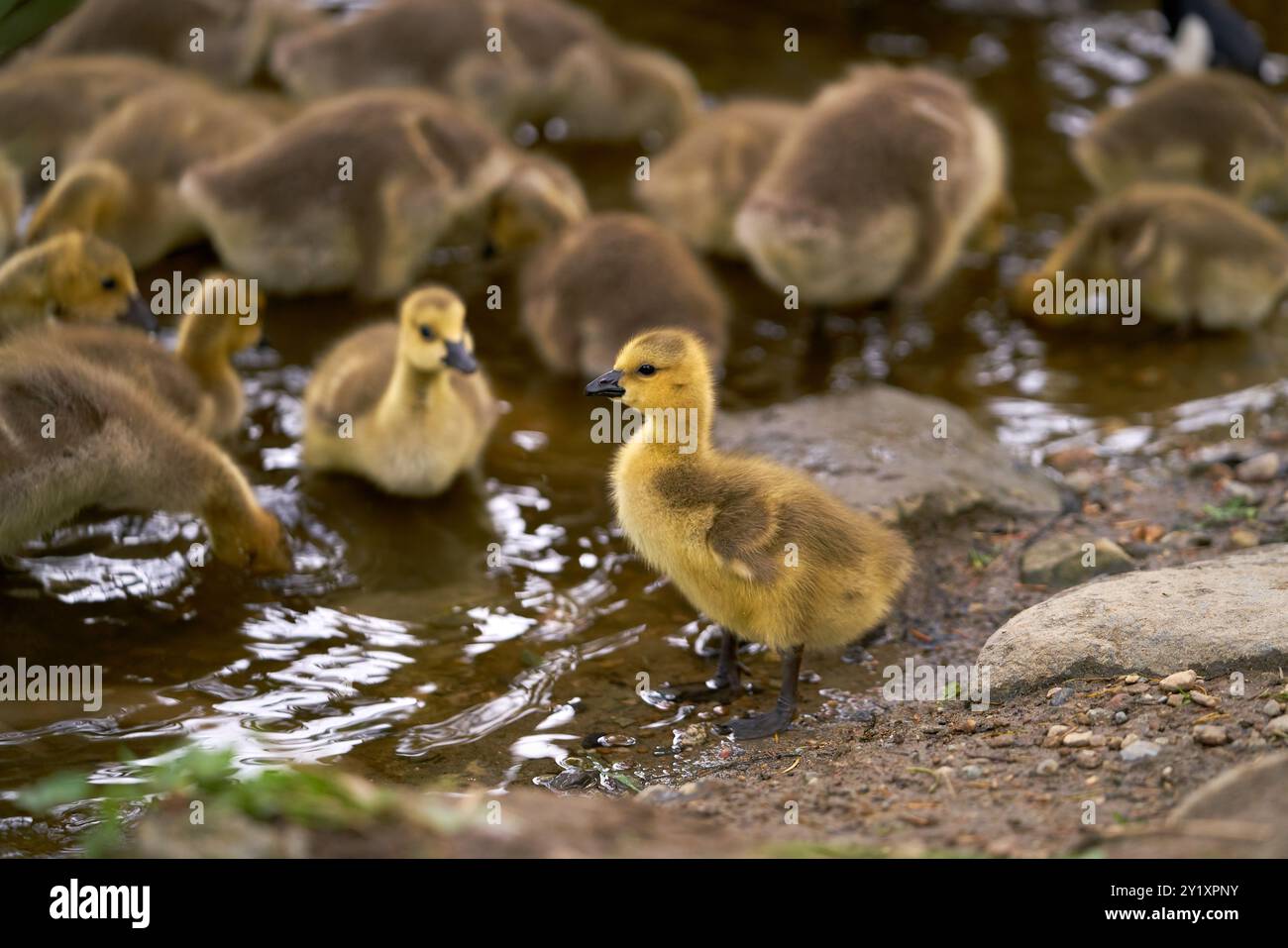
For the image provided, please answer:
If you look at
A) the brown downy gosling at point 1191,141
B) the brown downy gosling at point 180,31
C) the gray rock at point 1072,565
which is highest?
the brown downy gosling at point 180,31

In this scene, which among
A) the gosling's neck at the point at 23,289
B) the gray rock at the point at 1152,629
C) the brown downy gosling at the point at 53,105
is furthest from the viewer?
the brown downy gosling at the point at 53,105

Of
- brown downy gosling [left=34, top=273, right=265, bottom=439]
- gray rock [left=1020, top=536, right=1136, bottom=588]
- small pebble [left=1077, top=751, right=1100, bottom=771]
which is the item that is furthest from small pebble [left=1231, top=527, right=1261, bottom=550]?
brown downy gosling [left=34, top=273, right=265, bottom=439]

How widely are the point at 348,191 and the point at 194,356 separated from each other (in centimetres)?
127

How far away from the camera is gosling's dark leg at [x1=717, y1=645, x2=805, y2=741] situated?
12.4 ft

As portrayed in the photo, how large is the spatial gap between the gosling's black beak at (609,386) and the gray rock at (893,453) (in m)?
1.07

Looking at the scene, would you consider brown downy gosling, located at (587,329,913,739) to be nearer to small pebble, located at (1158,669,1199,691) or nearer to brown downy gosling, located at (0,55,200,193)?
small pebble, located at (1158,669,1199,691)

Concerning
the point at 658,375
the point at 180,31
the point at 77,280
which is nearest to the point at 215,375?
the point at 77,280

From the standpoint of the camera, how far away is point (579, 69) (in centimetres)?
816

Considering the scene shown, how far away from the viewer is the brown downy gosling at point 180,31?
8156 mm

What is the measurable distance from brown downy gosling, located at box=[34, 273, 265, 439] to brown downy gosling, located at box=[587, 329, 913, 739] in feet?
5.16

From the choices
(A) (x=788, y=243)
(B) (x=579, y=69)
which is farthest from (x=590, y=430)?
(B) (x=579, y=69)

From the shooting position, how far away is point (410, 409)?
5008 mm

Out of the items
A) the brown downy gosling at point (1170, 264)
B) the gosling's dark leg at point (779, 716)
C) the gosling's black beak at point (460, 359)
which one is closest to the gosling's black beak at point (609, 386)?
the gosling's dark leg at point (779, 716)

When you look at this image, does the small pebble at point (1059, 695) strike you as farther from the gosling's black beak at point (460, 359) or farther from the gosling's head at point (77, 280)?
the gosling's head at point (77, 280)
